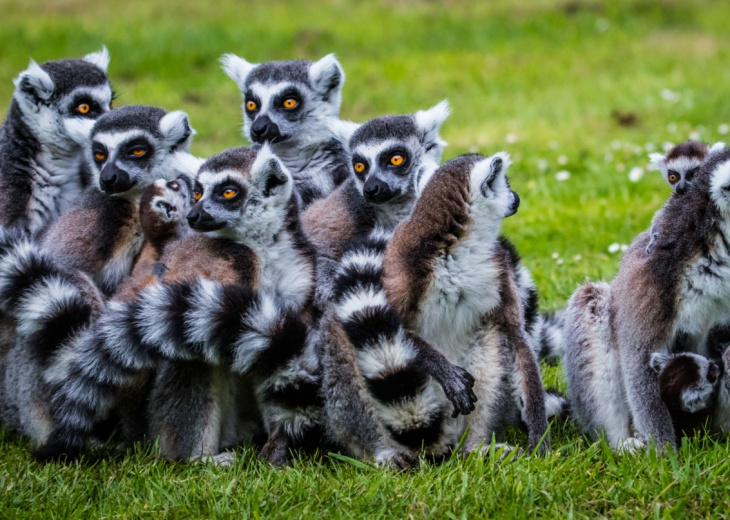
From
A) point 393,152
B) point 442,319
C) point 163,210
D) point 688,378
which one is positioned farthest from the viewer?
point 393,152

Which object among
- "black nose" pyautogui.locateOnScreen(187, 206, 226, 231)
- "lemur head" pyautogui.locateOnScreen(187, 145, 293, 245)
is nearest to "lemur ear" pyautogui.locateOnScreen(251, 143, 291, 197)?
"lemur head" pyautogui.locateOnScreen(187, 145, 293, 245)

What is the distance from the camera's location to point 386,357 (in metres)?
4.02

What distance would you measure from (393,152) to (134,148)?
162 cm

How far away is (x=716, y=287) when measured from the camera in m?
3.91

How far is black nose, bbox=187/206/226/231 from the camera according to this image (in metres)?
4.59

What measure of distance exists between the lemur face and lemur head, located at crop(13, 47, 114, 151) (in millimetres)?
2822

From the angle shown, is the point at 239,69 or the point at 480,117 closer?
the point at 239,69

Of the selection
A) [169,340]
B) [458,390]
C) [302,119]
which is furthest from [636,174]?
[169,340]

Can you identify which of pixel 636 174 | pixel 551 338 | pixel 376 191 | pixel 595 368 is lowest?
pixel 551 338

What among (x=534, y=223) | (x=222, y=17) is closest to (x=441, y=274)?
(x=534, y=223)

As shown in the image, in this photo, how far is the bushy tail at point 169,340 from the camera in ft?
13.4

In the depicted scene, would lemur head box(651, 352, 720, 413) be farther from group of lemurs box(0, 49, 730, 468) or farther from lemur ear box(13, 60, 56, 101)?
lemur ear box(13, 60, 56, 101)

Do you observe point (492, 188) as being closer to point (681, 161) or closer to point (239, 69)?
point (681, 161)

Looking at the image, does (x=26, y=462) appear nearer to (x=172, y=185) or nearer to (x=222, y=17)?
(x=172, y=185)
